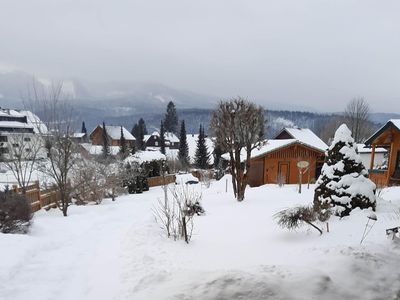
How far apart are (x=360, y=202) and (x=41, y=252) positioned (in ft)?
26.0

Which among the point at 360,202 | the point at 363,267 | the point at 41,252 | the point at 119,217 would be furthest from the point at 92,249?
the point at 360,202

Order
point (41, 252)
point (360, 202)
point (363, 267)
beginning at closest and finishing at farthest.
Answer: point (363, 267), point (41, 252), point (360, 202)

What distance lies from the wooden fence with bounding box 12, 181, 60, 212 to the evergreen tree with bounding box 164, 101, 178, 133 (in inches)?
3127

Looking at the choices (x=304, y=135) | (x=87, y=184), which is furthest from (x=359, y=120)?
(x=87, y=184)

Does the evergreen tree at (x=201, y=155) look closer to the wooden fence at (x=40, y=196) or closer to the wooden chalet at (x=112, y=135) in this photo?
the wooden chalet at (x=112, y=135)

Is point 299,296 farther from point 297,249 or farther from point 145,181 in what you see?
point 145,181

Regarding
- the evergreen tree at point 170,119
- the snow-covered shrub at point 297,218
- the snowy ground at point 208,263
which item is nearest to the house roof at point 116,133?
the evergreen tree at point 170,119

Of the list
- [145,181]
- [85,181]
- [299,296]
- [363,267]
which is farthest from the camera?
[145,181]

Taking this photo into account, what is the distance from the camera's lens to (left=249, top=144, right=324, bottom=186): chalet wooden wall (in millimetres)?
27094

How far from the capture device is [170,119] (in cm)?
9488

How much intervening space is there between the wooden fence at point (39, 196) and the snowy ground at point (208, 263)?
4.77 m

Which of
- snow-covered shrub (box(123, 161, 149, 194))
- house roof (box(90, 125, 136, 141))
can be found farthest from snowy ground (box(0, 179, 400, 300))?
house roof (box(90, 125, 136, 141))

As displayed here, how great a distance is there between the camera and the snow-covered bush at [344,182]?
26.0ft

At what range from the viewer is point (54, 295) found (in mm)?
4707
